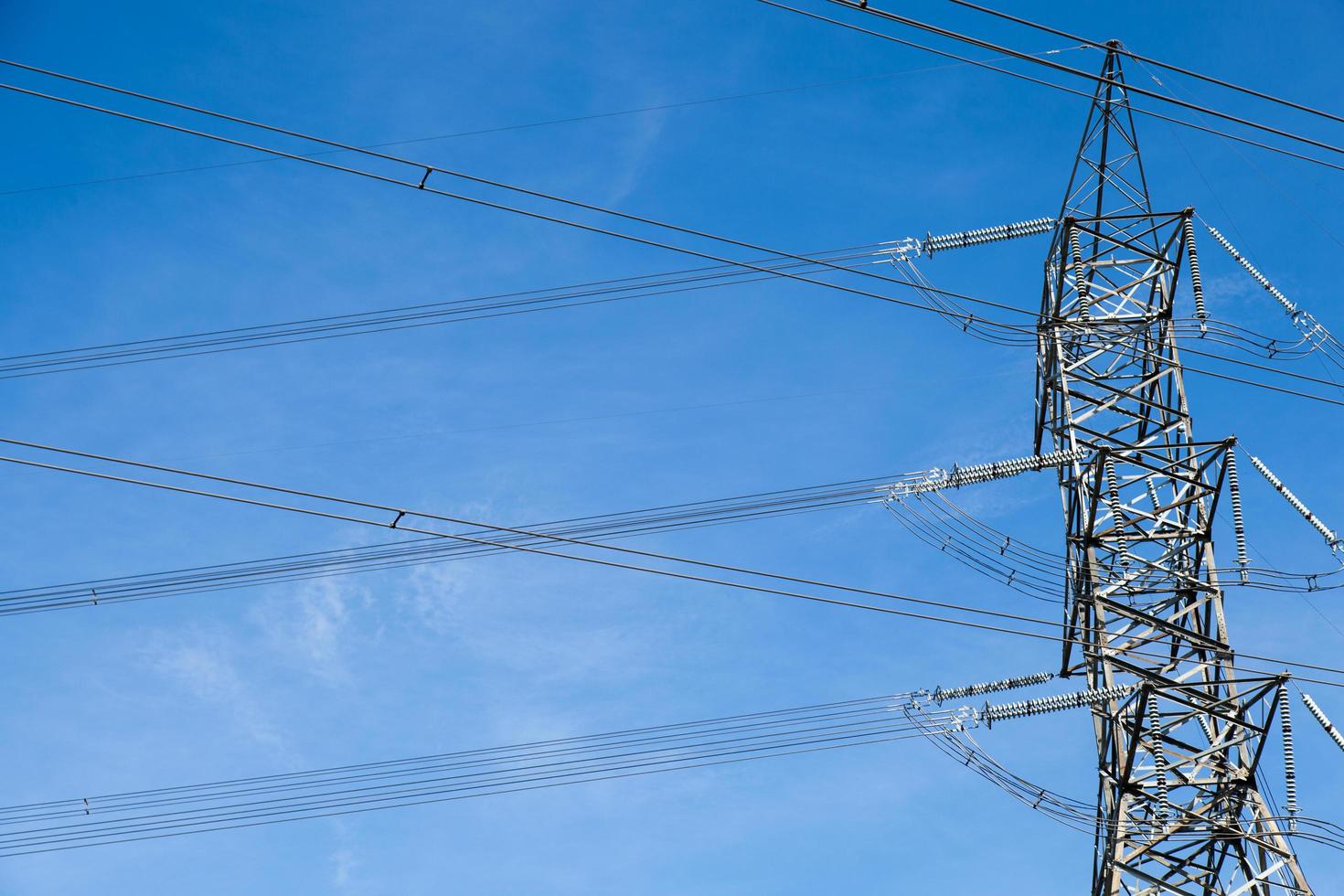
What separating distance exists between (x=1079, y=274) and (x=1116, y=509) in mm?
4381

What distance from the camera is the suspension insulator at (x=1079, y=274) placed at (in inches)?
915

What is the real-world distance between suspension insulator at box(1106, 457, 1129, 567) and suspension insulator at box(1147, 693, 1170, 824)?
7.28 ft

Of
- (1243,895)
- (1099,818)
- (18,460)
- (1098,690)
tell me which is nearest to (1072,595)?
(1098,690)

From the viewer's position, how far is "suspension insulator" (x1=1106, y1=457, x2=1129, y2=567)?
2100 cm

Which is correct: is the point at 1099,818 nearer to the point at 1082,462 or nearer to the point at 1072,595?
the point at 1072,595

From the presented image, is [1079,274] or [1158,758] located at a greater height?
[1079,274]

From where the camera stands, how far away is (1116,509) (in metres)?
21.1

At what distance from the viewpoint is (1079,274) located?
2350 cm

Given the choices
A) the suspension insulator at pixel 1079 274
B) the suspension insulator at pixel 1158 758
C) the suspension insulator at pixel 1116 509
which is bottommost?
the suspension insulator at pixel 1158 758

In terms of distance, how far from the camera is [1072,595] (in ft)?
70.5

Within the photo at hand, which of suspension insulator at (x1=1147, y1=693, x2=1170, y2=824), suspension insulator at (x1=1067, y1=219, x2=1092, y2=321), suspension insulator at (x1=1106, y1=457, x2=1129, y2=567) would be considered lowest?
suspension insulator at (x1=1147, y1=693, x2=1170, y2=824)

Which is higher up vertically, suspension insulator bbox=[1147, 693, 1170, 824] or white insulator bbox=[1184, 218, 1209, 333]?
white insulator bbox=[1184, 218, 1209, 333]

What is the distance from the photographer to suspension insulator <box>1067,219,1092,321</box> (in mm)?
23234

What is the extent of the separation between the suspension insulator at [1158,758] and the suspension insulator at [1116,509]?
7.28 feet
